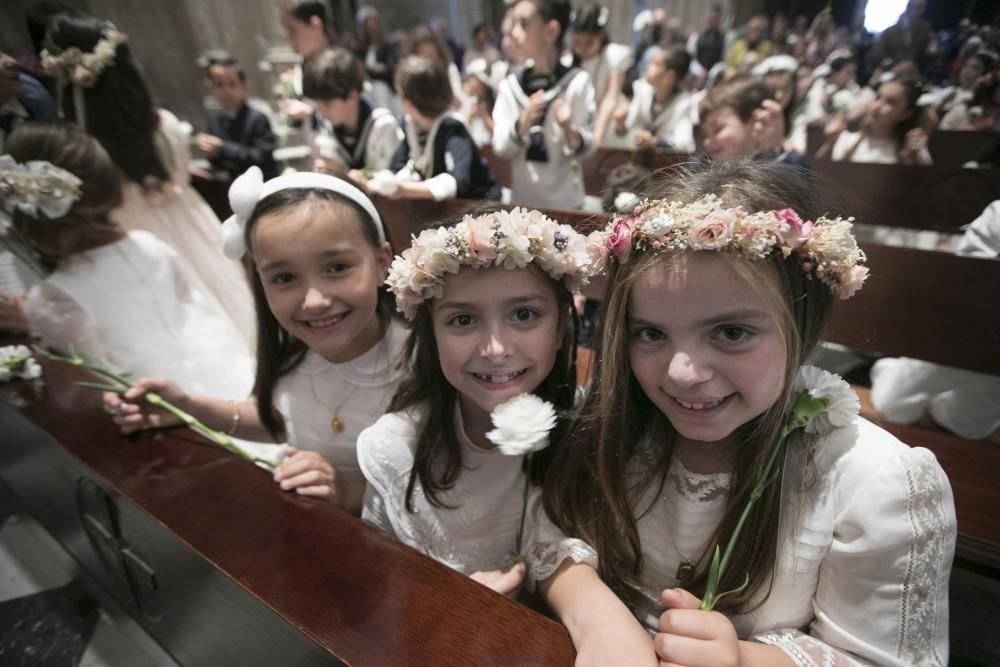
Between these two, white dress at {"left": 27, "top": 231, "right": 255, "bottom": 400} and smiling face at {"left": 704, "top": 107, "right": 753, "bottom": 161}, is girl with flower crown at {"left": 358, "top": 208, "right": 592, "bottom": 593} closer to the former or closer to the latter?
white dress at {"left": 27, "top": 231, "right": 255, "bottom": 400}

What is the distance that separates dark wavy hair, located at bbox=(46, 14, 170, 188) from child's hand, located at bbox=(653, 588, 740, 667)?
9.30 ft

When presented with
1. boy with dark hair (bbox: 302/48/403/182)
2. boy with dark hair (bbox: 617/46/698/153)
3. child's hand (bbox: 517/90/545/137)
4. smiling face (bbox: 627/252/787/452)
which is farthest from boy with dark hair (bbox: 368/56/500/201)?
boy with dark hair (bbox: 617/46/698/153)

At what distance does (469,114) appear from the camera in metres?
5.06

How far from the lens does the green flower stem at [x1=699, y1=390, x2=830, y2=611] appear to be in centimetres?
81

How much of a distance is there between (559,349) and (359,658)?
2.21ft

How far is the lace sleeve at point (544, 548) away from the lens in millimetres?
1021

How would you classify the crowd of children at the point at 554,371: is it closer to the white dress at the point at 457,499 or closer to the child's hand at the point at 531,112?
the white dress at the point at 457,499

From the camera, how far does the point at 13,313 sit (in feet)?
6.27

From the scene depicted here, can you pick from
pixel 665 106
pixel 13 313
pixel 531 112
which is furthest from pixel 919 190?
pixel 13 313

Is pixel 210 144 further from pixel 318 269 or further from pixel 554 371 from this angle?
pixel 554 371

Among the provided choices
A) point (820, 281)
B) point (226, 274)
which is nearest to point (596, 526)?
point (820, 281)

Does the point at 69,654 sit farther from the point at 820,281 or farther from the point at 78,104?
the point at 820,281

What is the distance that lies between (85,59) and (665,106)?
361cm

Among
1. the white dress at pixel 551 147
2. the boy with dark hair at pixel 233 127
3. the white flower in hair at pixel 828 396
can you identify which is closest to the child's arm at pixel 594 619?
the white flower in hair at pixel 828 396
